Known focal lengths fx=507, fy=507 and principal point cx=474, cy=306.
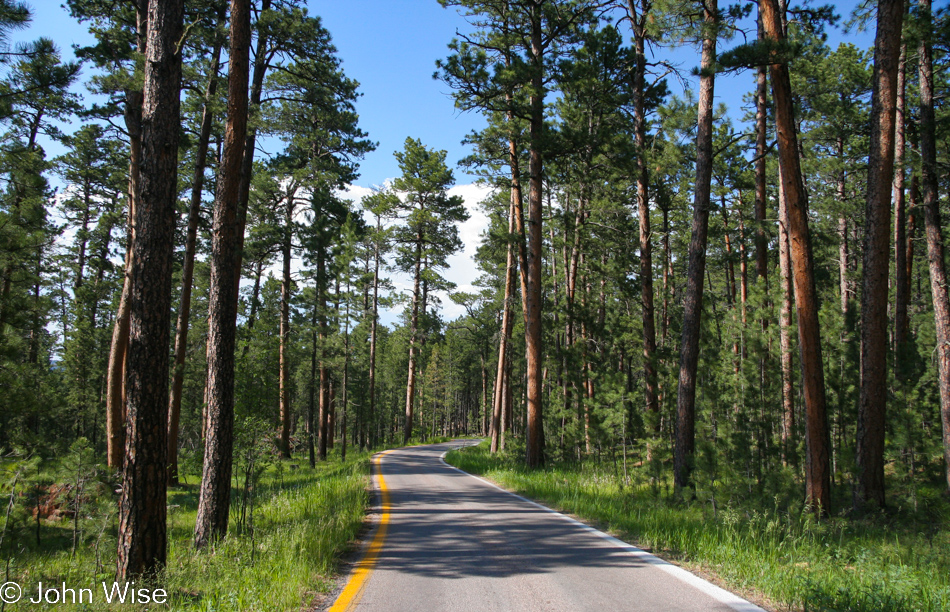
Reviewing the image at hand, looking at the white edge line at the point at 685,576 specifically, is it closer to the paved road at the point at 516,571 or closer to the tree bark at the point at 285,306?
the paved road at the point at 516,571

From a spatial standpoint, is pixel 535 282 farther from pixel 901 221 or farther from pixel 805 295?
pixel 901 221

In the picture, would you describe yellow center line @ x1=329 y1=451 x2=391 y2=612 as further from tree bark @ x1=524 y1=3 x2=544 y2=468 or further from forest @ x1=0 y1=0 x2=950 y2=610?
tree bark @ x1=524 y1=3 x2=544 y2=468

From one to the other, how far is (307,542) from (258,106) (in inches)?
370

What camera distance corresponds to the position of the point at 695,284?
36.0 feet

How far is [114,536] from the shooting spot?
6.87 m

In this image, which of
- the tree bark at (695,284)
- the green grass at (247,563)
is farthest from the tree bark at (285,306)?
the tree bark at (695,284)

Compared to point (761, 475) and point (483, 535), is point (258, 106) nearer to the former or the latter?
point (483, 535)

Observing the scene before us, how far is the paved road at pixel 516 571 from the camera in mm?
4227

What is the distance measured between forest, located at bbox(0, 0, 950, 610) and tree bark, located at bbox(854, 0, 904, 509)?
41 mm

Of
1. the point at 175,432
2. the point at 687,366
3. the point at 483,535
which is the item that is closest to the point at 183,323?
the point at 175,432

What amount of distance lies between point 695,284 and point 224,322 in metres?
9.17

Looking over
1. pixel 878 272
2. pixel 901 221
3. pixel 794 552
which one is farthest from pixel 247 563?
pixel 901 221

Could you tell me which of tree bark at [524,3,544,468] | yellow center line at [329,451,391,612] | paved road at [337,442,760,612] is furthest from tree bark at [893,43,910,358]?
yellow center line at [329,451,391,612]

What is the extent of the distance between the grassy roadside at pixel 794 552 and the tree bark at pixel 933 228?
4067 millimetres
